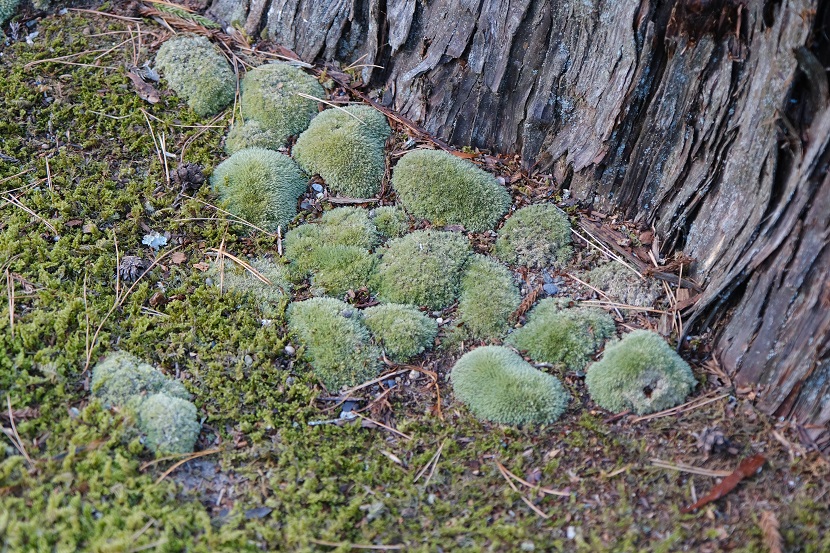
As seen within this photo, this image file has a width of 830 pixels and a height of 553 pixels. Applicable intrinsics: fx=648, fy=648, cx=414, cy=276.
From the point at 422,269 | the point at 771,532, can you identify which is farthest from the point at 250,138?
the point at 771,532

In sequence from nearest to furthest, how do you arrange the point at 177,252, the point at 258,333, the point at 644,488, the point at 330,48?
the point at 644,488 < the point at 258,333 < the point at 177,252 < the point at 330,48

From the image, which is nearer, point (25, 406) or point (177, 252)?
point (25, 406)

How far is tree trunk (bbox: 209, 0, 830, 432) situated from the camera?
10.8 feet

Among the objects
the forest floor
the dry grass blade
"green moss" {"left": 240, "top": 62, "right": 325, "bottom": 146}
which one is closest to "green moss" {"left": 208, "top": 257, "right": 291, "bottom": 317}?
the forest floor

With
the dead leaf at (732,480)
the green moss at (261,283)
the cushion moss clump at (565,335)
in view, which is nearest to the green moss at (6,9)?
the green moss at (261,283)

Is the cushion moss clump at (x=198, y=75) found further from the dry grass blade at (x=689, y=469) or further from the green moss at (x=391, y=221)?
the dry grass blade at (x=689, y=469)

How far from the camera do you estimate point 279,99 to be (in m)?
4.91

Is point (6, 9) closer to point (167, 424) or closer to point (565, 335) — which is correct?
point (167, 424)

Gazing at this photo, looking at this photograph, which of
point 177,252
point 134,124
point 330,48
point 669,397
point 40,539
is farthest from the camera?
point 330,48

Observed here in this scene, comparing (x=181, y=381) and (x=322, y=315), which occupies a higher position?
(x=322, y=315)

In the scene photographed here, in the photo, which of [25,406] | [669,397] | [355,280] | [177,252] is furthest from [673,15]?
[25,406]

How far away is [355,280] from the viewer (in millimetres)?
4254

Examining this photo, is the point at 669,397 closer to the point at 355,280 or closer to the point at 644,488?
the point at 644,488

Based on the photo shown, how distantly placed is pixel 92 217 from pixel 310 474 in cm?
231
